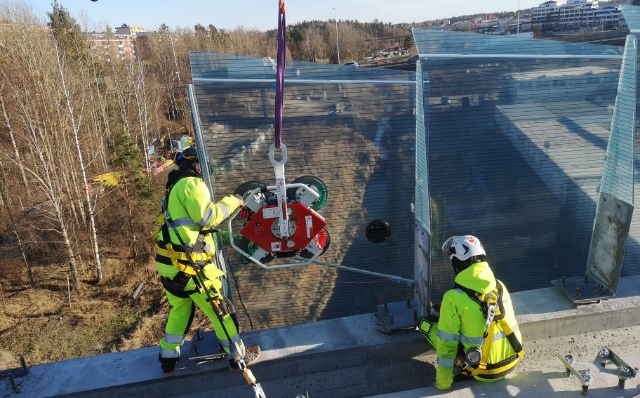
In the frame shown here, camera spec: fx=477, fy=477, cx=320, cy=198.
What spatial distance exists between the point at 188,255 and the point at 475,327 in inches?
73.4

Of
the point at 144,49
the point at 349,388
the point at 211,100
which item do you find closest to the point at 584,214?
the point at 349,388

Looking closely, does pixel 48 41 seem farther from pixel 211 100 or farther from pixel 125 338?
pixel 211 100

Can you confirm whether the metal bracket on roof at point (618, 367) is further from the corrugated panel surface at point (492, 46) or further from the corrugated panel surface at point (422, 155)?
the corrugated panel surface at point (492, 46)

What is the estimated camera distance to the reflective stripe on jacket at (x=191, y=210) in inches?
123

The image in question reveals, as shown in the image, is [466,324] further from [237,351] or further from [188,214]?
[188,214]

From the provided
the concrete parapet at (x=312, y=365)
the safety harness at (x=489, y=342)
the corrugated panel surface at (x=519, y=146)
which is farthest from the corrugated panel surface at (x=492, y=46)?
the concrete parapet at (x=312, y=365)

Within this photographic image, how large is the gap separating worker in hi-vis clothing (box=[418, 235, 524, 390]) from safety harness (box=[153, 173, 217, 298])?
5.39ft

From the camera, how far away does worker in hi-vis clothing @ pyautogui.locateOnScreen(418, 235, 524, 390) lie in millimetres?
2826

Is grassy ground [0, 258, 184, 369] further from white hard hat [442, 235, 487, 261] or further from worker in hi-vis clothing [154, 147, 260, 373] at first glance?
white hard hat [442, 235, 487, 261]

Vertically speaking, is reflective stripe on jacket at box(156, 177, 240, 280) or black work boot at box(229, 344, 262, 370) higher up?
reflective stripe on jacket at box(156, 177, 240, 280)

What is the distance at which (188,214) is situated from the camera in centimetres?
318

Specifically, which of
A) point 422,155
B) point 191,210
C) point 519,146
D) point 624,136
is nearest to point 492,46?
point 519,146

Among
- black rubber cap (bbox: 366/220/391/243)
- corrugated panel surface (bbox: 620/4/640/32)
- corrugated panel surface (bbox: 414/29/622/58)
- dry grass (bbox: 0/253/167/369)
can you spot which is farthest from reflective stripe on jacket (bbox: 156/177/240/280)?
dry grass (bbox: 0/253/167/369)

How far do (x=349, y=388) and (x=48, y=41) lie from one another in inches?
837
